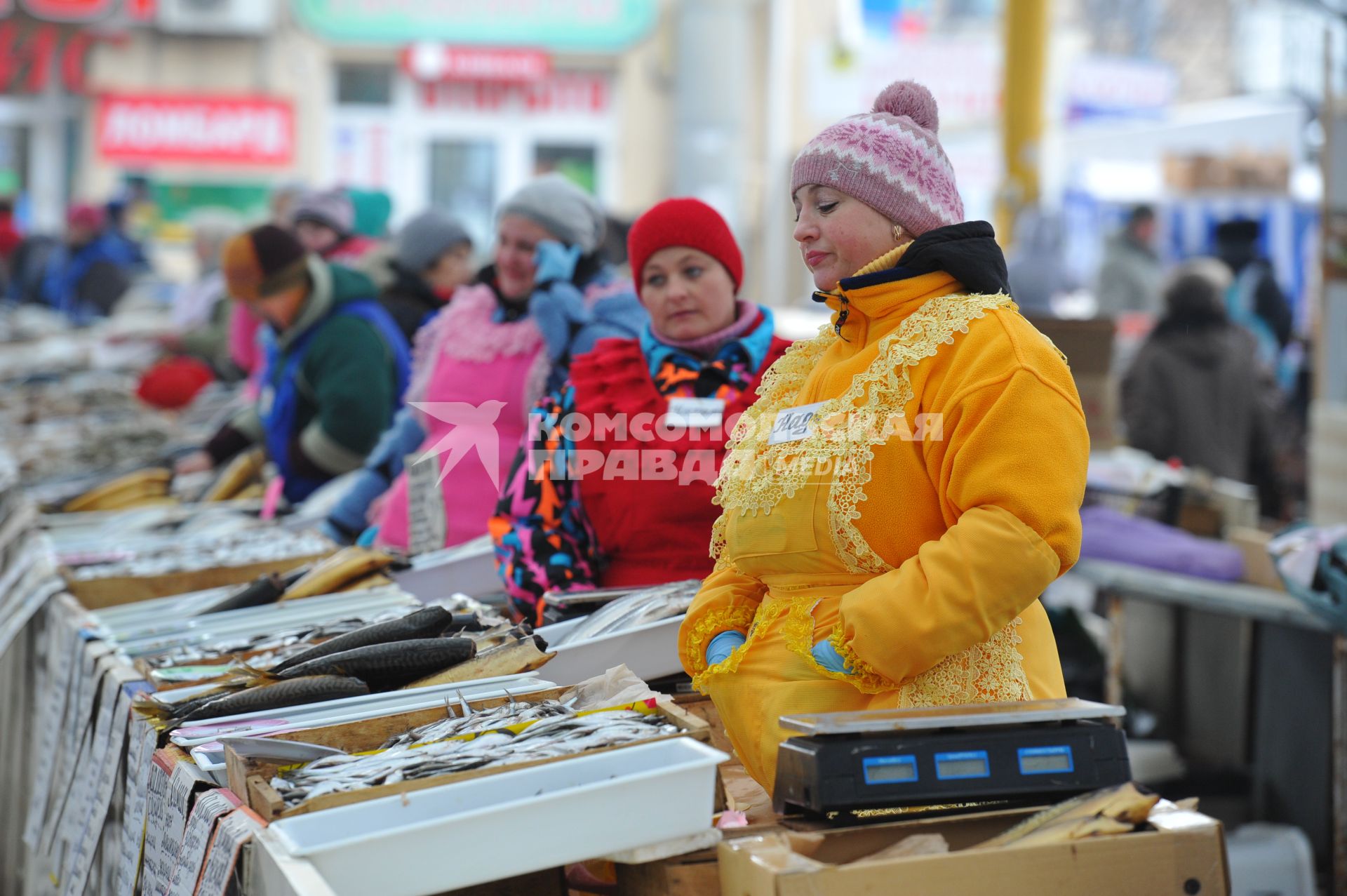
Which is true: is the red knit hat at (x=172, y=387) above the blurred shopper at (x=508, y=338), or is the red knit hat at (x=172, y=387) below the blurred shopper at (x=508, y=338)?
below

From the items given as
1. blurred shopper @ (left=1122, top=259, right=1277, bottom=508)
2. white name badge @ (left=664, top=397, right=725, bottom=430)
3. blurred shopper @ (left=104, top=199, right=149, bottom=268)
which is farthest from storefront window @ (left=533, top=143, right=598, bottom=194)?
white name badge @ (left=664, top=397, right=725, bottom=430)

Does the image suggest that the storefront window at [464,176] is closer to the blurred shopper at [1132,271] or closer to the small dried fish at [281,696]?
the blurred shopper at [1132,271]

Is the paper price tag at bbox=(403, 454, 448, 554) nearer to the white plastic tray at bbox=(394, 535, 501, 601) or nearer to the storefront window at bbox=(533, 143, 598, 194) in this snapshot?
the white plastic tray at bbox=(394, 535, 501, 601)

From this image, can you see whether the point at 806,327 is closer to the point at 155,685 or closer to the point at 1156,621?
the point at 1156,621

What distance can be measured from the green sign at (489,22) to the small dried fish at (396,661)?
655 inches

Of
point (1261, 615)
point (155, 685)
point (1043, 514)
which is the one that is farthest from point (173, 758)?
point (1261, 615)

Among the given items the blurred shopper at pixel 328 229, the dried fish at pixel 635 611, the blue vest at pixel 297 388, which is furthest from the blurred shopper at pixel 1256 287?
the dried fish at pixel 635 611

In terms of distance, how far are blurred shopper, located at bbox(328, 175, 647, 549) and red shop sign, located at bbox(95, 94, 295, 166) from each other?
15180 mm

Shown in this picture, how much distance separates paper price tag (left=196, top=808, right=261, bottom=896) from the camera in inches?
73.3

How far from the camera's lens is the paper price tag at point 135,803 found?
7.71 feet

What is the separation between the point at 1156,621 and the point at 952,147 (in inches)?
415

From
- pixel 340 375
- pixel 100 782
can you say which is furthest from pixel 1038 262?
pixel 100 782

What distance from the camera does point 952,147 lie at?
15039 mm

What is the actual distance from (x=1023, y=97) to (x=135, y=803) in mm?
9166
